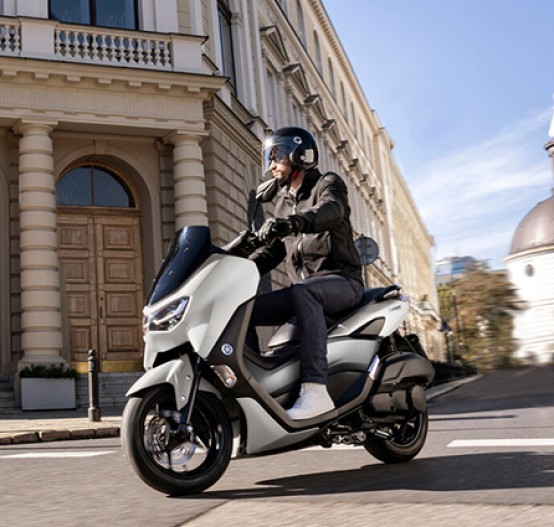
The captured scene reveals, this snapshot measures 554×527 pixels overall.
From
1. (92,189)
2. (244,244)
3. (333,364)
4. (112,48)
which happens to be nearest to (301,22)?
(112,48)

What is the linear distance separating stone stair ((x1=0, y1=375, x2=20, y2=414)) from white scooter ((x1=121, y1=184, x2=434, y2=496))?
10.0m

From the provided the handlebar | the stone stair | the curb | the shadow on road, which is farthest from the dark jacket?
the stone stair

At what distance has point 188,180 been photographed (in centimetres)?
1555

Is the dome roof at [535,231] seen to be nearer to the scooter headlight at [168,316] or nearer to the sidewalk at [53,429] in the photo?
the sidewalk at [53,429]

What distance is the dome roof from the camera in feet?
56.6

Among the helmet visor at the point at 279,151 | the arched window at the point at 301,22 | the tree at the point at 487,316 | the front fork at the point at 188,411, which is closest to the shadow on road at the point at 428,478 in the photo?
the front fork at the point at 188,411

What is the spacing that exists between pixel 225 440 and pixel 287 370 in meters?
0.47

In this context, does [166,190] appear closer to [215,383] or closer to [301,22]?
[215,383]

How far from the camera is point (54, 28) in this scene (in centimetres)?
1482

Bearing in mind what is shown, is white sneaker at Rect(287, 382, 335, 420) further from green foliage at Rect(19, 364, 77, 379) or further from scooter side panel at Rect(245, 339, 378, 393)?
green foliage at Rect(19, 364, 77, 379)

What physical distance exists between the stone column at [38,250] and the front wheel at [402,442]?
10061mm

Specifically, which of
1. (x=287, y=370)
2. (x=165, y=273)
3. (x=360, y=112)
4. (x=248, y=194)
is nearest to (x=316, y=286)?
(x=287, y=370)

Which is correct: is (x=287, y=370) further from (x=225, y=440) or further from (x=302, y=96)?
(x=302, y=96)

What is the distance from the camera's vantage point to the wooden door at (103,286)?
15.3 m
